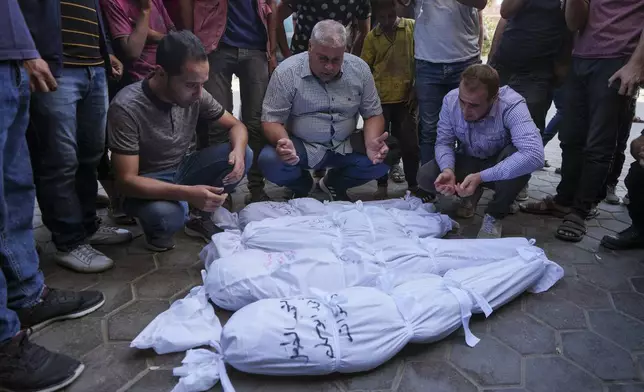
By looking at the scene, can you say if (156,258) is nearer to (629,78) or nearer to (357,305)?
(357,305)

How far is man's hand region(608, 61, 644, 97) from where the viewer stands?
8.82ft

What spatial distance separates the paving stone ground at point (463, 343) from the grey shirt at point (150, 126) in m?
0.57

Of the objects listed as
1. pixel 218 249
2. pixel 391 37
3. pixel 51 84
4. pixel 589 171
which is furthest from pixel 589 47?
pixel 51 84

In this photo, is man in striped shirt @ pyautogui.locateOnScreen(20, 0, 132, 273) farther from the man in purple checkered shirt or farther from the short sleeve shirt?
the man in purple checkered shirt

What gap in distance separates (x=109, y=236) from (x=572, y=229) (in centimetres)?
286

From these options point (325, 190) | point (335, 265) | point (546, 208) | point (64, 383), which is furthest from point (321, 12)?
point (64, 383)

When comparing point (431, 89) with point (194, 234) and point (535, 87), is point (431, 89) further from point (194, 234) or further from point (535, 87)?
point (194, 234)

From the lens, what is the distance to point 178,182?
294 cm

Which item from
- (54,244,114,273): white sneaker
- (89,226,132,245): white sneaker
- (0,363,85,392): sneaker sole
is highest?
(0,363,85,392): sneaker sole

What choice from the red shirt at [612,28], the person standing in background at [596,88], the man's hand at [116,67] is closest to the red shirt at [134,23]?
the man's hand at [116,67]

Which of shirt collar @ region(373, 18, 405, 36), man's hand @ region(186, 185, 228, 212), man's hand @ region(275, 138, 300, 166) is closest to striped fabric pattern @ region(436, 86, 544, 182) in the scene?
shirt collar @ region(373, 18, 405, 36)

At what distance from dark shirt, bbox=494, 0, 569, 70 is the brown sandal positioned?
96 centimetres

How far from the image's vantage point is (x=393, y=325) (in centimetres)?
194

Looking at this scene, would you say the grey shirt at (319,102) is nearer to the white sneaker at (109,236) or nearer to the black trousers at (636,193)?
the white sneaker at (109,236)
